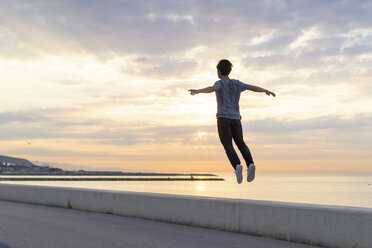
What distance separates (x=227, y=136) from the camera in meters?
8.38

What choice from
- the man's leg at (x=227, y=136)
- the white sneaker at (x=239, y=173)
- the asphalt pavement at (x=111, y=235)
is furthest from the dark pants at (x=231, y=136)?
the asphalt pavement at (x=111, y=235)

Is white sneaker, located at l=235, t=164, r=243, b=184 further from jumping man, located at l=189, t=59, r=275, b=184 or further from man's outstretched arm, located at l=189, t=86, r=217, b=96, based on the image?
man's outstretched arm, located at l=189, t=86, r=217, b=96

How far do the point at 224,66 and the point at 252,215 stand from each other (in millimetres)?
2675

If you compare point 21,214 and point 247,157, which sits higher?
point 247,157

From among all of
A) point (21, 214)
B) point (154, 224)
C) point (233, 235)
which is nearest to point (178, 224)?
point (154, 224)

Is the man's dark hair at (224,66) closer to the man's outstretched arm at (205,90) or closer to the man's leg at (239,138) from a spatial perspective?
the man's outstretched arm at (205,90)

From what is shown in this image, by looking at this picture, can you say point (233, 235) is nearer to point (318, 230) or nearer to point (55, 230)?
point (318, 230)

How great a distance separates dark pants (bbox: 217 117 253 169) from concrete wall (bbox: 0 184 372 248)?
788 mm

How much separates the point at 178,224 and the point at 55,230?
2.46 metres

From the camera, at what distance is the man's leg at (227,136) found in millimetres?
8328

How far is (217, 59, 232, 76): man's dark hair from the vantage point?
8344 mm

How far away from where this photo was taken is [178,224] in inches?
373

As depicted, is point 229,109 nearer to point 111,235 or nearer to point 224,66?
point 224,66

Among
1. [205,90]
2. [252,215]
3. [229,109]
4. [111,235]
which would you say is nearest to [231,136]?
[229,109]
